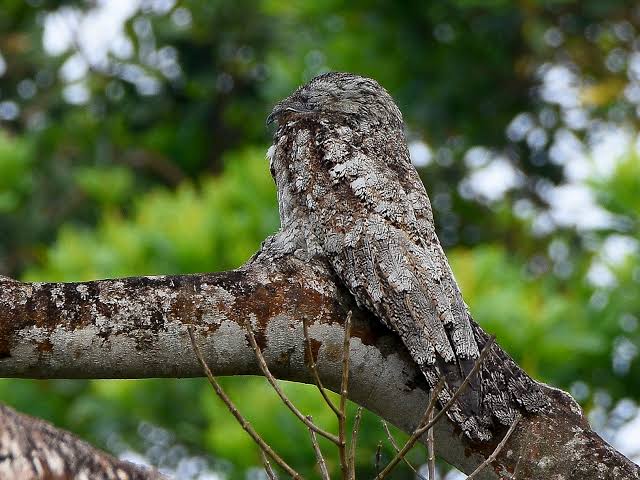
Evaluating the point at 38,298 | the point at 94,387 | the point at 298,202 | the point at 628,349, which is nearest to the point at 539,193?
the point at 628,349

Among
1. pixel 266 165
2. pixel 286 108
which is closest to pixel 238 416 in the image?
pixel 286 108

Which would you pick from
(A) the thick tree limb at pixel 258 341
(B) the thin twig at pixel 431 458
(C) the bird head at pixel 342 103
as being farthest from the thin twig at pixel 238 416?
(C) the bird head at pixel 342 103

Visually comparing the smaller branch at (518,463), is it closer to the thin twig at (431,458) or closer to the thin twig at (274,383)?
the thin twig at (431,458)

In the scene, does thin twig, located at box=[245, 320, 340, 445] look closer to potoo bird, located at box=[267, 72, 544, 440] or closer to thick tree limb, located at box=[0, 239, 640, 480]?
thick tree limb, located at box=[0, 239, 640, 480]

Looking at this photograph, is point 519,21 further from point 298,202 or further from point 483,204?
point 298,202

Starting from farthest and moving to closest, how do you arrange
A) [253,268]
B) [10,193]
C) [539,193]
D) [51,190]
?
[51,190], [539,193], [10,193], [253,268]

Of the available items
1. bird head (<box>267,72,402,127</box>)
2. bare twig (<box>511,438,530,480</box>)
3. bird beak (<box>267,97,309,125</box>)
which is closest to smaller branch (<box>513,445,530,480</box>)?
bare twig (<box>511,438,530,480</box>)


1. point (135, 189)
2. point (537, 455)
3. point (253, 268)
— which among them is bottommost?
point (537, 455)
